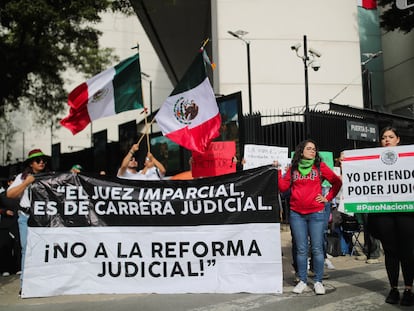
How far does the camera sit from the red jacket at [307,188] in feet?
17.3

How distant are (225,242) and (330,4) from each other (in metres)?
19.8

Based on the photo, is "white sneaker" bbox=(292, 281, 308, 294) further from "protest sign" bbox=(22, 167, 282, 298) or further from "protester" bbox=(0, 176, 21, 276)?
"protester" bbox=(0, 176, 21, 276)

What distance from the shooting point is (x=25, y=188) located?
5672 millimetres

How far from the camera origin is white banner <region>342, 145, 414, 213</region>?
5016 mm

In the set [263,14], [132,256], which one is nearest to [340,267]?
[132,256]

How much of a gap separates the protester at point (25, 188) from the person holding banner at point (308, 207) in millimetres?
3147

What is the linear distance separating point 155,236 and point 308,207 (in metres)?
1.82

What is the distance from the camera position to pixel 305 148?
545cm

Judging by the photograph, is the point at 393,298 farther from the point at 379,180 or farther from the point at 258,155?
the point at 258,155

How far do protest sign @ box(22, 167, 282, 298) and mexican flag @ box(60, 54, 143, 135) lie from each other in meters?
1.86

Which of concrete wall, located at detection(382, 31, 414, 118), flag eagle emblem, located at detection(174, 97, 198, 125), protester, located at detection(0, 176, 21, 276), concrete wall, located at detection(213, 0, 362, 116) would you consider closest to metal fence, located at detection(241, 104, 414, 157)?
concrete wall, located at detection(213, 0, 362, 116)

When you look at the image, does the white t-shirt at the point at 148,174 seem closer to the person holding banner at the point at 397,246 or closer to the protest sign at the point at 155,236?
the protest sign at the point at 155,236

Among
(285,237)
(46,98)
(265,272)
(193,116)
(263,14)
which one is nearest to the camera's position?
(265,272)

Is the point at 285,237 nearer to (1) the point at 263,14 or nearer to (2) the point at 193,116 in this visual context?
(2) the point at 193,116
